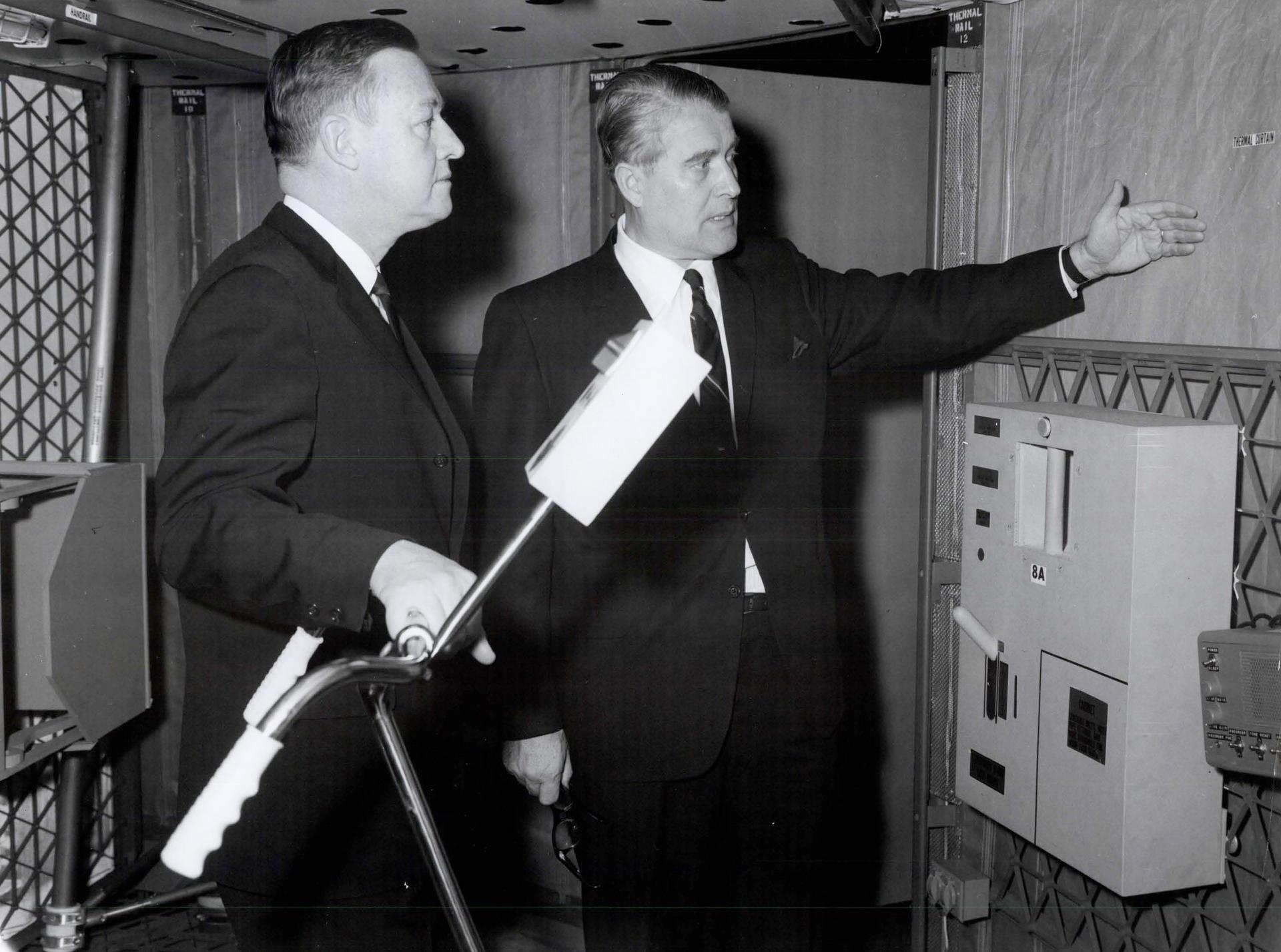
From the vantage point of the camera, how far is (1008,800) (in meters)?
2.45

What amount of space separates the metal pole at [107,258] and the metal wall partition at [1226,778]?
7.37 feet

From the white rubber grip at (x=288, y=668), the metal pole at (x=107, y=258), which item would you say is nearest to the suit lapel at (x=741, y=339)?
the white rubber grip at (x=288, y=668)

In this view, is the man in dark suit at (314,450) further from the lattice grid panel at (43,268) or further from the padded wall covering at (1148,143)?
the lattice grid panel at (43,268)

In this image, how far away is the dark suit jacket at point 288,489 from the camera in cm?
146

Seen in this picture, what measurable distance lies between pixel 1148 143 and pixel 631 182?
99cm

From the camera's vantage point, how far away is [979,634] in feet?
8.12

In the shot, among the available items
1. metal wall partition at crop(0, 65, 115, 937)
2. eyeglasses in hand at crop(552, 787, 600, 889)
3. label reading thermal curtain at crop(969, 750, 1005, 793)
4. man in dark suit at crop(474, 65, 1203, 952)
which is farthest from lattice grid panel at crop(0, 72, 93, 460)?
label reading thermal curtain at crop(969, 750, 1005, 793)

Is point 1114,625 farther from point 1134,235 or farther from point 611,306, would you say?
point 611,306

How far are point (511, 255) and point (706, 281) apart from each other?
1115 millimetres

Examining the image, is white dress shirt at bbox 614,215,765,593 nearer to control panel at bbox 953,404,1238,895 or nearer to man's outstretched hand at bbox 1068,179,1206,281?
control panel at bbox 953,404,1238,895

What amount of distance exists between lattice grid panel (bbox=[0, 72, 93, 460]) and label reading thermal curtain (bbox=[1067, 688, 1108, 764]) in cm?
269

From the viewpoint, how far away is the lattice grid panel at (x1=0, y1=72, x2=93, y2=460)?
9.91 feet

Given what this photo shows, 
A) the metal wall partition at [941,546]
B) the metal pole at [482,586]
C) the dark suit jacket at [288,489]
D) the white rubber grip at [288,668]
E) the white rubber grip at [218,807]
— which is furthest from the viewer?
the metal wall partition at [941,546]

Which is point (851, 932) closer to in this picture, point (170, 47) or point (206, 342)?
point (206, 342)
